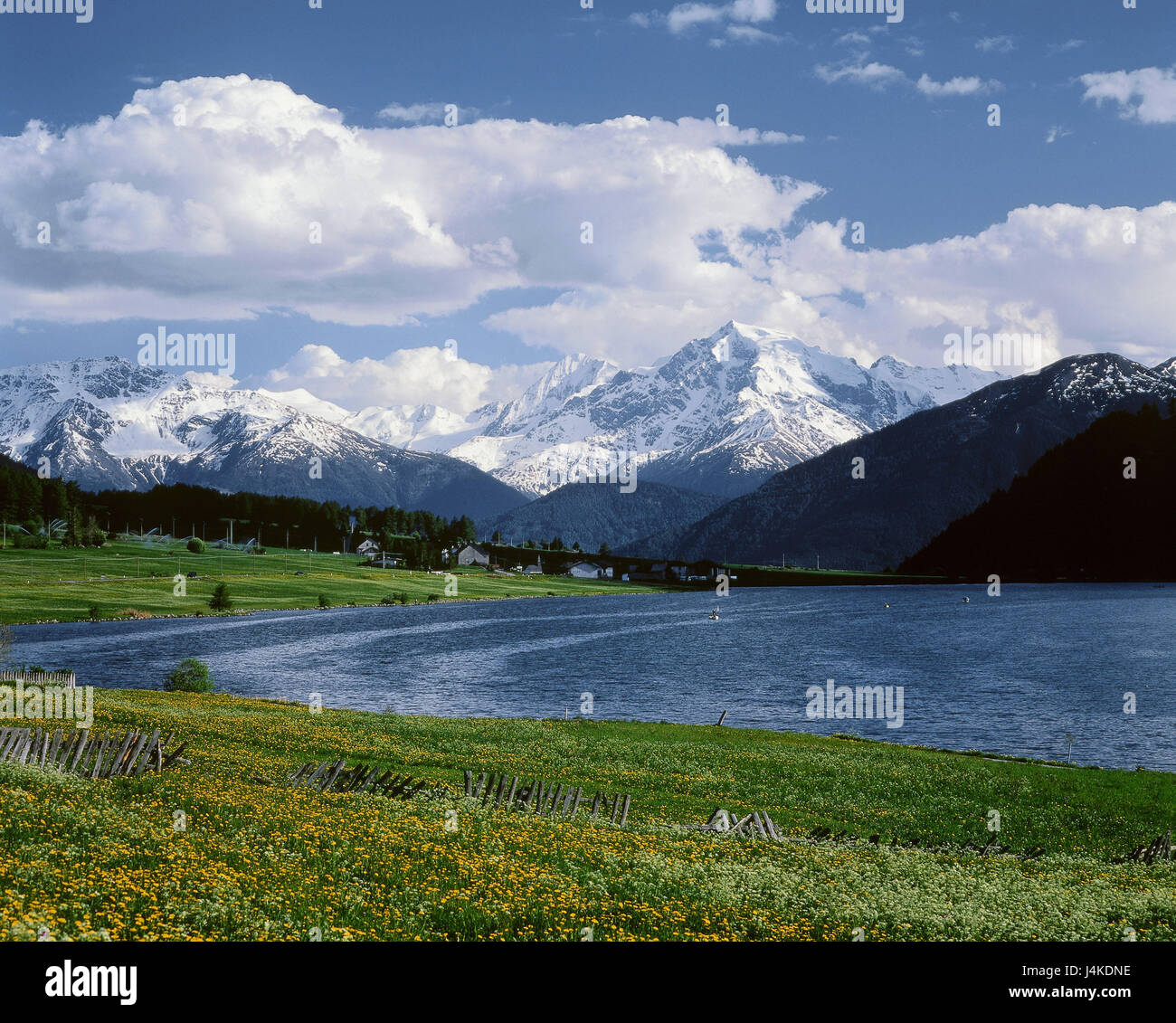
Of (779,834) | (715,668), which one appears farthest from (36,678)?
(715,668)

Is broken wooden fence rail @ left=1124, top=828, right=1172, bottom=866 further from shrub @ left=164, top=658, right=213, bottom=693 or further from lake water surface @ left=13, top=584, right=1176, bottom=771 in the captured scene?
shrub @ left=164, top=658, right=213, bottom=693

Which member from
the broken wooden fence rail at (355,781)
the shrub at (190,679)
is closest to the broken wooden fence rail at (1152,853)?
the broken wooden fence rail at (355,781)

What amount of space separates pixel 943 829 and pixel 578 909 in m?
25.4

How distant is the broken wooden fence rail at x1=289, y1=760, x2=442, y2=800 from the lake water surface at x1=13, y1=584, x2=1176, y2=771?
165 ft

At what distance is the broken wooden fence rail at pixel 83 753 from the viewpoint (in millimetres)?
29047

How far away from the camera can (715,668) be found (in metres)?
118

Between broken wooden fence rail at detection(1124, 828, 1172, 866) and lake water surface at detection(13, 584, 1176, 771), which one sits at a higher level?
broken wooden fence rail at detection(1124, 828, 1172, 866)

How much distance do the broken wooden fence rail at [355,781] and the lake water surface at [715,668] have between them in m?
50.4

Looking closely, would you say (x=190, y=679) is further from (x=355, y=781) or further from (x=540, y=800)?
(x=540, y=800)

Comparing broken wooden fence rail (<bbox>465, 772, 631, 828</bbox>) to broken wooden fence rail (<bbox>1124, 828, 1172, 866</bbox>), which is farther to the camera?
broken wooden fence rail (<bbox>1124, 828, 1172, 866</bbox>)

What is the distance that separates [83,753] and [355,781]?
8737mm

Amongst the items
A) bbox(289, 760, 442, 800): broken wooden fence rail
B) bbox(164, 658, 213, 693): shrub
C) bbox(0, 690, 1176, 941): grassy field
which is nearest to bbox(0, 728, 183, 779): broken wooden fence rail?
bbox(0, 690, 1176, 941): grassy field

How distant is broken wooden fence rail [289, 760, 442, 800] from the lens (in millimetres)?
29875

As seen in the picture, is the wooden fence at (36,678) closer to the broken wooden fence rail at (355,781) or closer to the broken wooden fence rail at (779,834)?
the broken wooden fence rail at (355,781)
